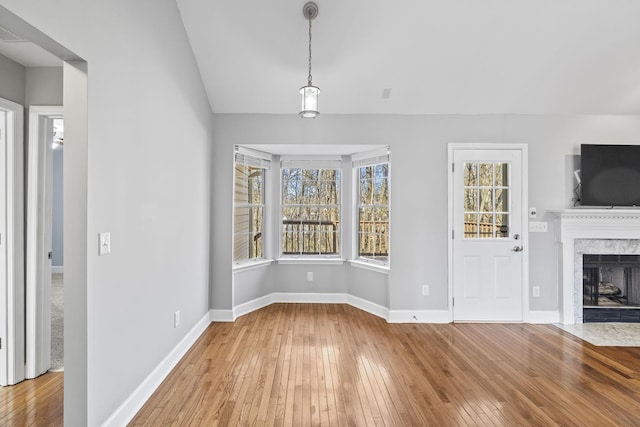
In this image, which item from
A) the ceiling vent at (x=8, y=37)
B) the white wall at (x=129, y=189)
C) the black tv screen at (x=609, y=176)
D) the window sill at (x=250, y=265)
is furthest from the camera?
the window sill at (x=250, y=265)

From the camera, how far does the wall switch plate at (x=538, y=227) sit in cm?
408

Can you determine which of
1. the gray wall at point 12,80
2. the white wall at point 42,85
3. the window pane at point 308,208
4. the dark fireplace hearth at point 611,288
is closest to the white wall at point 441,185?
the dark fireplace hearth at point 611,288

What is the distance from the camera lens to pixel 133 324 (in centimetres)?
226

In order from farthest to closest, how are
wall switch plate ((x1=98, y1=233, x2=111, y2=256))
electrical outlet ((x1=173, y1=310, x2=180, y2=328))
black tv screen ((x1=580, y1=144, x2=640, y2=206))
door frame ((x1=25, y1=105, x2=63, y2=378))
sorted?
black tv screen ((x1=580, y1=144, x2=640, y2=206)) < electrical outlet ((x1=173, y1=310, x2=180, y2=328)) < door frame ((x1=25, y1=105, x2=63, y2=378)) < wall switch plate ((x1=98, y1=233, x2=111, y2=256))

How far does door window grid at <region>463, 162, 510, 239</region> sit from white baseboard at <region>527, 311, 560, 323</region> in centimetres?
98

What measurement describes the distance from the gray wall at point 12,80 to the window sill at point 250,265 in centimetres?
249

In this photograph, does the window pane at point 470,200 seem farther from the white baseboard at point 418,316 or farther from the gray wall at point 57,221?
the gray wall at point 57,221

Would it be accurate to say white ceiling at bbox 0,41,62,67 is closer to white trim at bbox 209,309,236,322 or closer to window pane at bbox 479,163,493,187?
white trim at bbox 209,309,236,322

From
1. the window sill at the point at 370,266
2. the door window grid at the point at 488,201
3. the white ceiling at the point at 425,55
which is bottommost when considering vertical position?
the window sill at the point at 370,266

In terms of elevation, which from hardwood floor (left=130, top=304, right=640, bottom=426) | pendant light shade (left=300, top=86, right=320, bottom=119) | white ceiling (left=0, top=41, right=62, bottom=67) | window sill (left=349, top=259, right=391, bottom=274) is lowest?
hardwood floor (left=130, top=304, right=640, bottom=426)

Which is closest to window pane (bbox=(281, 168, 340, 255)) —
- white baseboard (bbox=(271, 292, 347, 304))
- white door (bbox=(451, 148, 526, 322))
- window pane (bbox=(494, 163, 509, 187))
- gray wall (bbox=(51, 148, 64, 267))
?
white baseboard (bbox=(271, 292, 347, 304))

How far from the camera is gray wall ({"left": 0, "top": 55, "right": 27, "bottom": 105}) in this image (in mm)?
2418

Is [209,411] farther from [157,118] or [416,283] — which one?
[416,283]

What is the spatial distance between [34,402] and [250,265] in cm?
238
